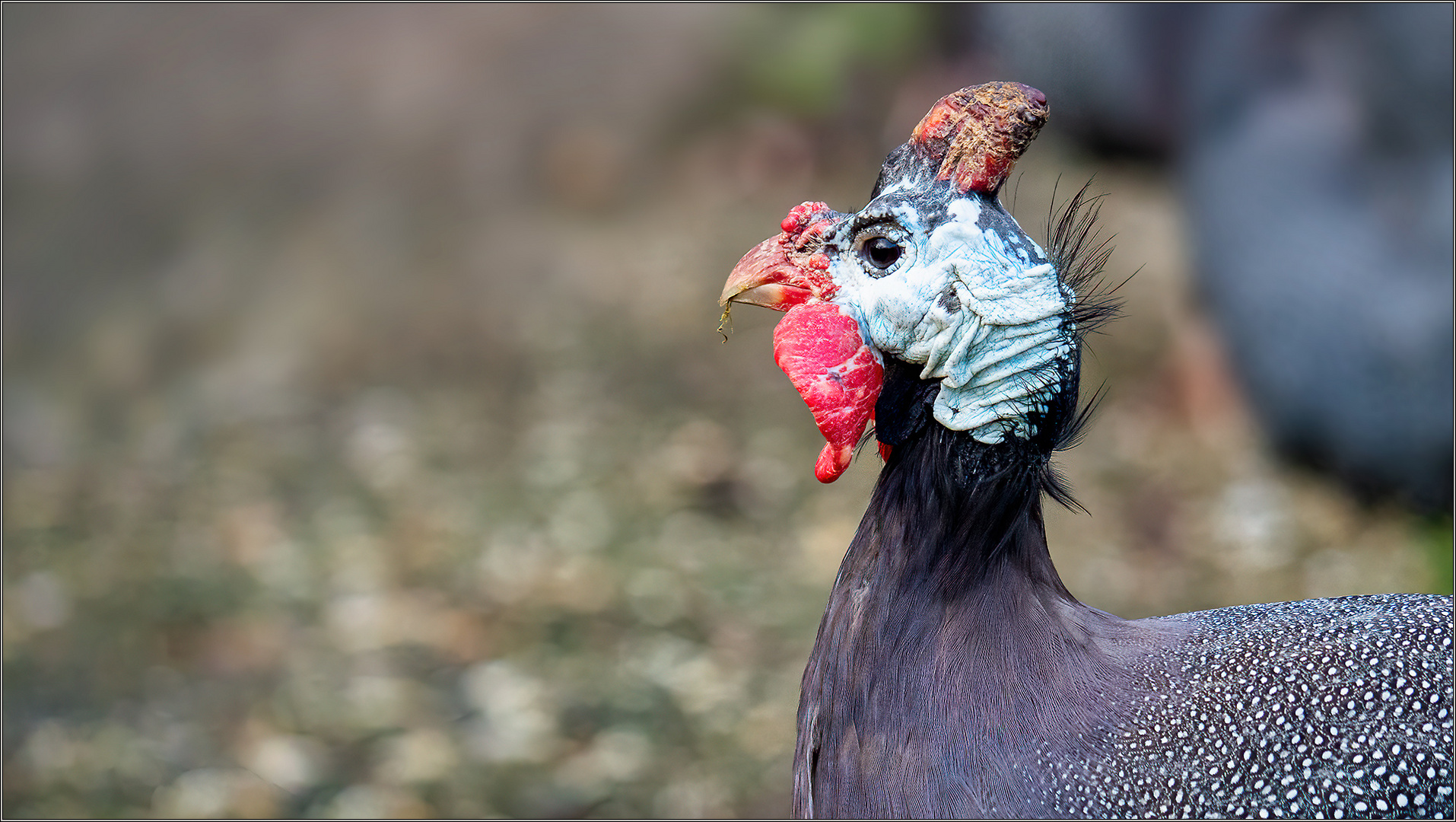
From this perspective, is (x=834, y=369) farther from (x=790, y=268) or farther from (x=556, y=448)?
(x=556, y=448)

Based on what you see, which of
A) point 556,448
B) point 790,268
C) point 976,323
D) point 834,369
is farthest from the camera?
point 556,448

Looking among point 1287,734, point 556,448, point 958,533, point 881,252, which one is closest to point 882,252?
point 881,252

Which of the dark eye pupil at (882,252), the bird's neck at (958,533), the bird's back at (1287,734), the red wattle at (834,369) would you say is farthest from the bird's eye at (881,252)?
the bird's back at (1287,734)

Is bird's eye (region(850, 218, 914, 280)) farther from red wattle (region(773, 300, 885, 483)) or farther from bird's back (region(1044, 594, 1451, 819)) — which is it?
bird's back (region(1044, 594, 1451, 819))

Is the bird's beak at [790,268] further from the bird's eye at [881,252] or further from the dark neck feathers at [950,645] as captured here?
the dark neck feathers at [950,645]

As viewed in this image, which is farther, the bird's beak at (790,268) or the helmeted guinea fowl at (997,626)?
the bird's beak at (790,268)

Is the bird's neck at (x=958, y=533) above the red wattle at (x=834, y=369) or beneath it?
beneath

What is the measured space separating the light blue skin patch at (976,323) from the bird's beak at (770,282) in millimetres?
185

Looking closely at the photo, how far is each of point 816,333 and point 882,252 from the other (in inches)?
6.8

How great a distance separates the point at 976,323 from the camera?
1.98 meters

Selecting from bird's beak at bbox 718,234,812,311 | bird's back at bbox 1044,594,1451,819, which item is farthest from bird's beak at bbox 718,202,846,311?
bird's back at bbox 1044,594,1451,819

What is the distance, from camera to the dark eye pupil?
6.93 ft

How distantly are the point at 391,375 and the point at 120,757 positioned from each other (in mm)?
2758

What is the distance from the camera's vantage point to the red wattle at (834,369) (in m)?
2.10
